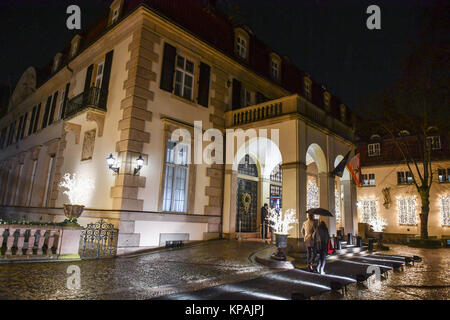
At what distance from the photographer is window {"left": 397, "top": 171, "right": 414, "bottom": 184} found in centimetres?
2820

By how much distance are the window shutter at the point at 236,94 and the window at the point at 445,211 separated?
22.6 meters

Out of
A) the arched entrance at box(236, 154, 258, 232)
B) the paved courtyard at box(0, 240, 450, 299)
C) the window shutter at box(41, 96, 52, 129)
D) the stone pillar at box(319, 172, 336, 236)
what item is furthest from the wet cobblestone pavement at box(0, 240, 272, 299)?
the window shutter at box(41, 96, 52, 129)

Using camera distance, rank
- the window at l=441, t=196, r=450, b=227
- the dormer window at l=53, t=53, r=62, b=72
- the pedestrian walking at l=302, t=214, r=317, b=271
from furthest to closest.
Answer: the window at l=441, t=196, r=450, b=227 → the dormer window at l=53, t=53, r=62, b=72 → the pedestrian walking at l=302, t=214, r=317, b=271

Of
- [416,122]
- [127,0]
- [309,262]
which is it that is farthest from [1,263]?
[416,122]

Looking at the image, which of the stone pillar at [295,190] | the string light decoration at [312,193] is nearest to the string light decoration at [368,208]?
the string light decoration at [312,193]

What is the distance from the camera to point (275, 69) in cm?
1934

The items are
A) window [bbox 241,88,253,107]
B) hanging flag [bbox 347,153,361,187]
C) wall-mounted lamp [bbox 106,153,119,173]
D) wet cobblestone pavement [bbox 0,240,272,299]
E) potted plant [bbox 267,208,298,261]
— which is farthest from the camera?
window [bbox 241,88,253,107]

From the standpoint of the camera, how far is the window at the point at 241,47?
1688cm

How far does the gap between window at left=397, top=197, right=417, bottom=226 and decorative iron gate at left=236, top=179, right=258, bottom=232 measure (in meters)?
19.4

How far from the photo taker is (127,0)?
13773 millimetres

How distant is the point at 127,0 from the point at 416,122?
22798 millimetres

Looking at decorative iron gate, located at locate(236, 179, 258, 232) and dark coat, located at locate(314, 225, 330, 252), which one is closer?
dark coat, located at locate(314, 225, 330, 252)

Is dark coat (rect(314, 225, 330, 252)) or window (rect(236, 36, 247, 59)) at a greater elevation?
window (rect(236, 36, 247, 59))

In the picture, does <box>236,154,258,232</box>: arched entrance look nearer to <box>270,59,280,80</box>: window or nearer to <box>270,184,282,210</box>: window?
<box>270,184,282,210</box>: window
